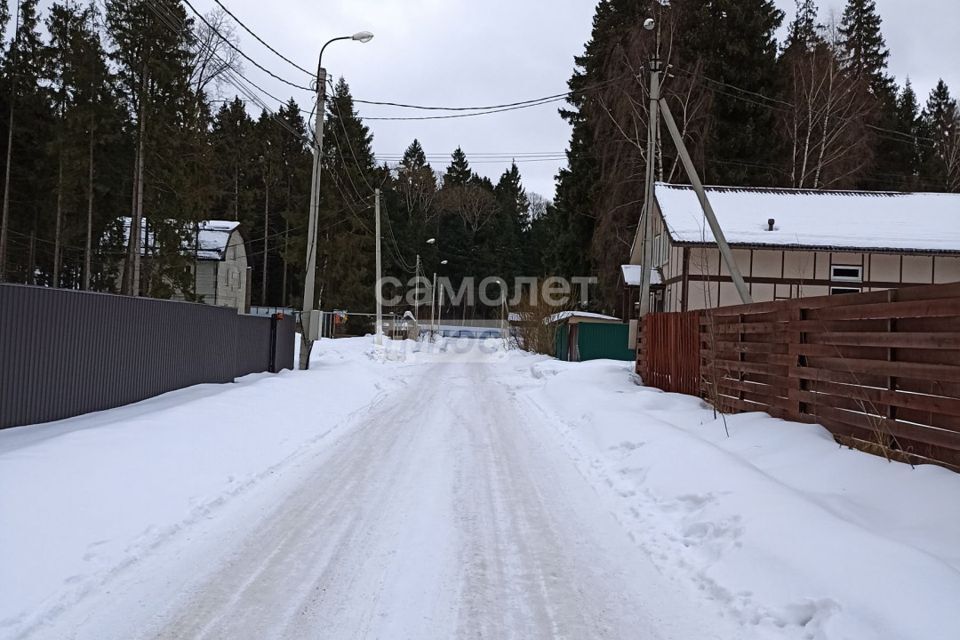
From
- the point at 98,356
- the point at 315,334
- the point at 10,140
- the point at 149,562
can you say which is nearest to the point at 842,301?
the point at 149,562

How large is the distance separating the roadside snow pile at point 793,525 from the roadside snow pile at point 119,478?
3804 mm

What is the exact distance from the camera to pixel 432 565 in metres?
4.62

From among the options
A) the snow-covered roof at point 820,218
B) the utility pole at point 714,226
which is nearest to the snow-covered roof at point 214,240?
the snow-covered roof at point 820,218

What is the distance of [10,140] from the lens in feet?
98.7

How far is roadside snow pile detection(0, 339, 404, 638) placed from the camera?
4145mm

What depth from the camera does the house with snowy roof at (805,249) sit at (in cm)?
2372

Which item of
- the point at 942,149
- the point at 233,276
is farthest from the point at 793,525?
the point at 942,149

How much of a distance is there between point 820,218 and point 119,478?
26.2 m

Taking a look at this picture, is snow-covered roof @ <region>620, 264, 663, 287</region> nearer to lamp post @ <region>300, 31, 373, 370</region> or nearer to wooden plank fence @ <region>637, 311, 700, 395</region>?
wooden plank fence @ <region>637, 311, 700, 395</region>

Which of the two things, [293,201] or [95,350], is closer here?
[95,350]

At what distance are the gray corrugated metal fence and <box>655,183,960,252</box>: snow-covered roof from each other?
671 inches

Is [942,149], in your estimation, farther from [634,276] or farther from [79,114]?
[79,114]

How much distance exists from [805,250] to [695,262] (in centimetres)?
387

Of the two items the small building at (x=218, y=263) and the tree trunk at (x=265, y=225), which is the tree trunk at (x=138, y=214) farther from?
the tree trunk at (x=265, y=225)
